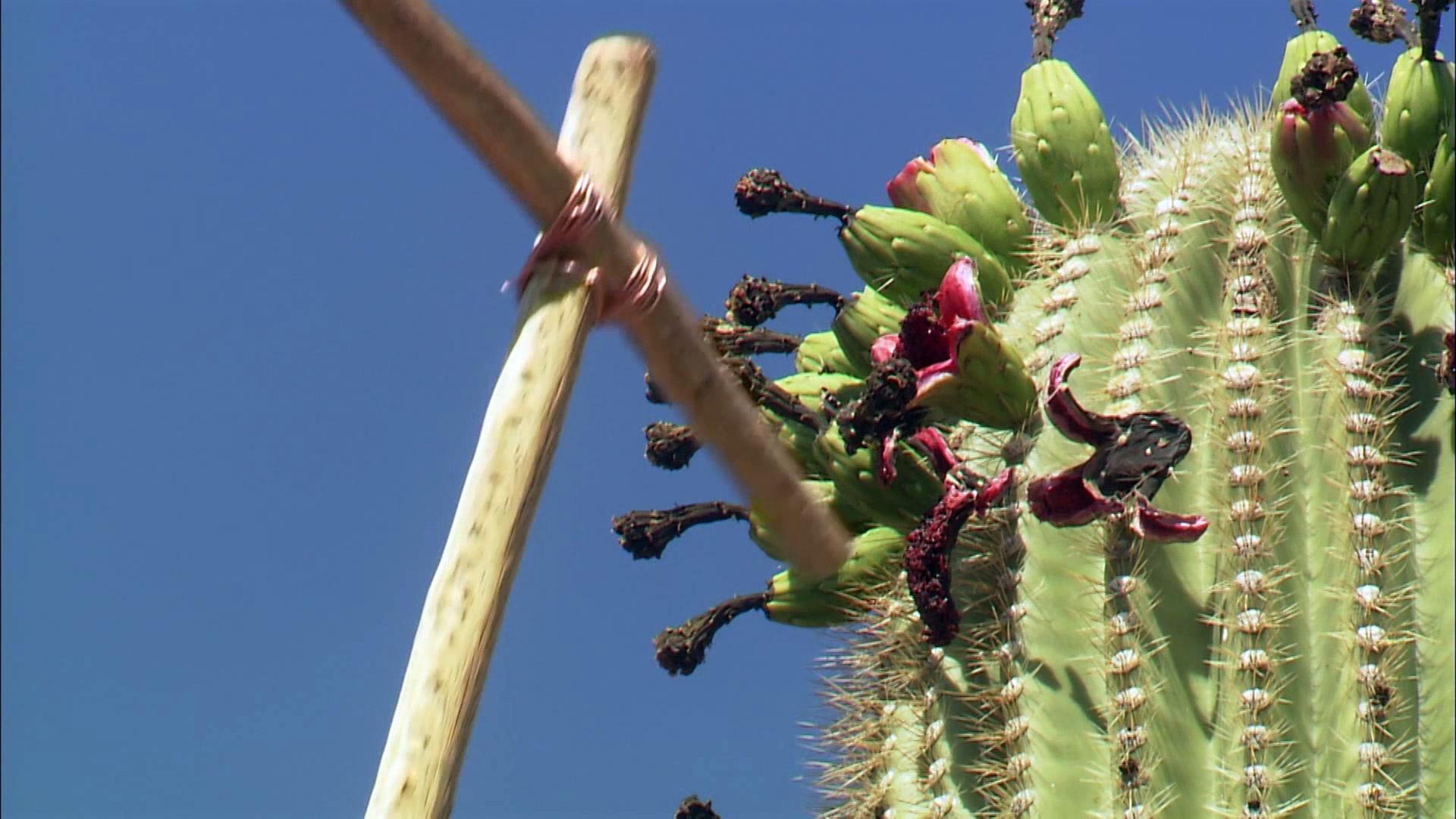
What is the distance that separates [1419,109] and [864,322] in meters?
1.01

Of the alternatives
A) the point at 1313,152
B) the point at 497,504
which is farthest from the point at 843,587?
the point at 497,504

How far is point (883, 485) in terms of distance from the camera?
306 centimetres

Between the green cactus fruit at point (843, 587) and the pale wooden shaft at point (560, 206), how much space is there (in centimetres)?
36

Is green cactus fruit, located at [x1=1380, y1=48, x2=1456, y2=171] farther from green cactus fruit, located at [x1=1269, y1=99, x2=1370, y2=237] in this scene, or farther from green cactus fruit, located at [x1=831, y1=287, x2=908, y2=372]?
green cactus fruit, located at [x1=831, y1=287, x2=908, y2=372]

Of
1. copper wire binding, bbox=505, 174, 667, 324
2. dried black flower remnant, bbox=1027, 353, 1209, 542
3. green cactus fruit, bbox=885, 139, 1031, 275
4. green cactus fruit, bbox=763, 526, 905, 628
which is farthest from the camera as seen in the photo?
green cactus fruit, bbox=885, 139, 1031, 275

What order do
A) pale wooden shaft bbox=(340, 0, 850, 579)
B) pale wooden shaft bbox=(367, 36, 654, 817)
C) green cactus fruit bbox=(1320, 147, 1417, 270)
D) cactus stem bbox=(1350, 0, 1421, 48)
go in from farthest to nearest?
cactus stem bbox=(1350, 0, 1421, 48) < green cactus fruit bbox=(1320, 147, 1417, 270) < pale wooden shaft bbox=(340, 0, 850, 579) < pale wooden shaft bbox=(367, 36, 654, 817)

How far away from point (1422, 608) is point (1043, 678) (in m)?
0.55

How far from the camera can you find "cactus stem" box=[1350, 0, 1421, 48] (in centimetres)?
311

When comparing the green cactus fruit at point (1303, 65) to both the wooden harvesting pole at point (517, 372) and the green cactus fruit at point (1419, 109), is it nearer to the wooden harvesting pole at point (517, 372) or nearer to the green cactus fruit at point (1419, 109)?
the green cactus fruit at point (1419, 109)

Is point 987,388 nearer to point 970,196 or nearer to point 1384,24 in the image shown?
point 970,196

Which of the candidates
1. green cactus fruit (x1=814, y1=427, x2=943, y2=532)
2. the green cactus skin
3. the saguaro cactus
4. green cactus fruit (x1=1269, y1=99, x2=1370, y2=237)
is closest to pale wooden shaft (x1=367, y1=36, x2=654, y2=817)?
the saguaro cactus

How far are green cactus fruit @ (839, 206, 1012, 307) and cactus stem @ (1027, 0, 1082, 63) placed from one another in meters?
0.44

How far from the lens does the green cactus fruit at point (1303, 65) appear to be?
3205 millimetres

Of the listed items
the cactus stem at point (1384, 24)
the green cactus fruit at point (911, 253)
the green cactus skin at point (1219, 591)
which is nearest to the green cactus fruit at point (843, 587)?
the green cactus skin at point (1219, 591)
